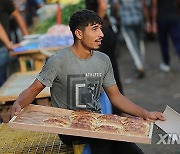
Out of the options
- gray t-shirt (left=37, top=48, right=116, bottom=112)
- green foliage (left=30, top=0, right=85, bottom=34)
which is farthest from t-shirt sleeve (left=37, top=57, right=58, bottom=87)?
green foliage (left=30, top=0, right=85, bottom=34)

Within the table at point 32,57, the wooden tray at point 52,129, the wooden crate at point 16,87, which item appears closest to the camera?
the wooden tray at point 52,129

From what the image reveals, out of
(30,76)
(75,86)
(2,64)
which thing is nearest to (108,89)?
(75,86)

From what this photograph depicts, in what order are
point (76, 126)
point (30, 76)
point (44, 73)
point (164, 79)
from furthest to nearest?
point (164, 79)
point (30, 76)
point (44, 73)
point (76, 126)

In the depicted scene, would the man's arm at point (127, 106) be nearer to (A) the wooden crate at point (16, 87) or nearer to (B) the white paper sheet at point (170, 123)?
(B) the white paper sheet at point (170, 123)

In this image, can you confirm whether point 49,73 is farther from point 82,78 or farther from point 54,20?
point 54,20

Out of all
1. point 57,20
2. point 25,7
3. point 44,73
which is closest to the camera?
point 44,73

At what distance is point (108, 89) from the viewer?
401 cm

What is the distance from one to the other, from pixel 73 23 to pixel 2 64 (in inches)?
104

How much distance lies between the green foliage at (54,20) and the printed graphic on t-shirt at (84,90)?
3411 mm

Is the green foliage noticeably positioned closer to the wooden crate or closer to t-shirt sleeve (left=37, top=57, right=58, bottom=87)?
the wooden crate

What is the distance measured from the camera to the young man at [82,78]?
12.3ft

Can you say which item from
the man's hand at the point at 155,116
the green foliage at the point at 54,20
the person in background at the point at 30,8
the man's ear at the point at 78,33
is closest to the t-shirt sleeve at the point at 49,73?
the man's ear at the point at 78,33

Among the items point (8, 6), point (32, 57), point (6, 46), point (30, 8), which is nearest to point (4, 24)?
point (8, 6)

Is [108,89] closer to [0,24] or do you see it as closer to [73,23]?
[73,23]
